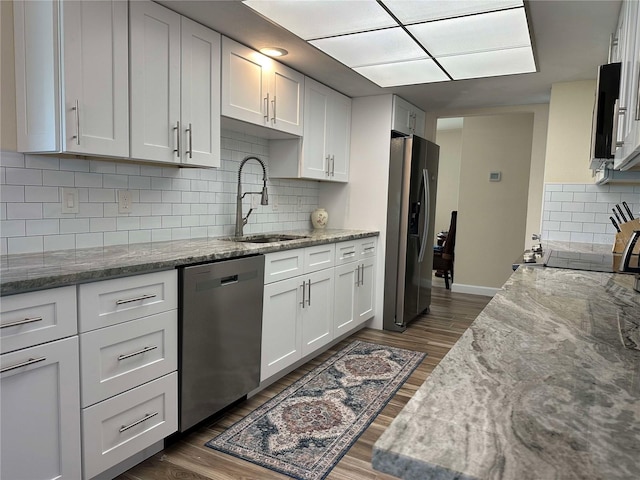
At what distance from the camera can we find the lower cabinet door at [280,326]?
2604 millimetres

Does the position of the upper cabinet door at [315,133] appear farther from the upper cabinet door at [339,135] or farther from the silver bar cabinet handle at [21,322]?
the silver bar cabinet handle at [21,322]

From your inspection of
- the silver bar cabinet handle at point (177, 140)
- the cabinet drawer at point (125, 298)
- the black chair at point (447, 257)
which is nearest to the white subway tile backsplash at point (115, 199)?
the silver bar cabinet handle at point (177, 140)

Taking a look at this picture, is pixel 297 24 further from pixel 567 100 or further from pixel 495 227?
pixel 495 227

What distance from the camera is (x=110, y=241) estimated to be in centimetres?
225

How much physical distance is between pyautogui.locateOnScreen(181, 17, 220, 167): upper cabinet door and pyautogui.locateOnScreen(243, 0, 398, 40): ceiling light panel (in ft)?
1.27

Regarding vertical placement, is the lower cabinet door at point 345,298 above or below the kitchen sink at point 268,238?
below

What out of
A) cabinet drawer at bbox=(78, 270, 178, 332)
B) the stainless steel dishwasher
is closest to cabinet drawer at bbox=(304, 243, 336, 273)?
the stainless steel dishwasher

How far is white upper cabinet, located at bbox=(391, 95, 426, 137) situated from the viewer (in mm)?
4016

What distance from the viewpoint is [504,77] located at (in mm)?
3373

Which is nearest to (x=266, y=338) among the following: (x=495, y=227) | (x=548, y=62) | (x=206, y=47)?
(x=206, y=47)

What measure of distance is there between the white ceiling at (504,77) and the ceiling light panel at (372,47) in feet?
0.37

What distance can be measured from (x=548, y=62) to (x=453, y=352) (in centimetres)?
292

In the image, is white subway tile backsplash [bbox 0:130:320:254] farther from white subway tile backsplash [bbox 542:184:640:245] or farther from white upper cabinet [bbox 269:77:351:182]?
white upper cabinet [bbox 269:77:351:182]

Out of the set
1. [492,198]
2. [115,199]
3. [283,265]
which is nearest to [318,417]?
[283,265]
